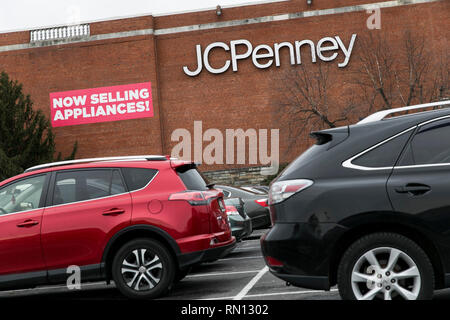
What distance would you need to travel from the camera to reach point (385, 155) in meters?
5.32

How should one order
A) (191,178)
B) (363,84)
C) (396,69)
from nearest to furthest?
(191,178) < (396,69) < (363,84)

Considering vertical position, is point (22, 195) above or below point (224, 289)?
above

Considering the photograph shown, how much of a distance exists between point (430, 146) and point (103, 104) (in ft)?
121

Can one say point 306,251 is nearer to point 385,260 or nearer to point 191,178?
point 385,260

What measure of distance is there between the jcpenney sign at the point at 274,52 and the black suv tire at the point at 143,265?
3329 centimetres

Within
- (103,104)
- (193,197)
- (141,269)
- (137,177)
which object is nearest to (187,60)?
(103,104)

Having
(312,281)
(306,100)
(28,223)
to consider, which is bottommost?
(312,281)

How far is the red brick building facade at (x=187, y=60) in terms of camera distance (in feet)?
130

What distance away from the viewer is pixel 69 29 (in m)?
41.3

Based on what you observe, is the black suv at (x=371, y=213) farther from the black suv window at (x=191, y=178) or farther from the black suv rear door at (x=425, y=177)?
the black suv window at (x=191, y=178)

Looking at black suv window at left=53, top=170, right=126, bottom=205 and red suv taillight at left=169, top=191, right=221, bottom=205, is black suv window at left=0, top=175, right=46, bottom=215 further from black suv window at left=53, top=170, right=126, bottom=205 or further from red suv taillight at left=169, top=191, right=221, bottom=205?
red suv taillight at left=169, top=191, right=221, bottom=205

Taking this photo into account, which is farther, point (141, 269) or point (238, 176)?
point (238, 176)

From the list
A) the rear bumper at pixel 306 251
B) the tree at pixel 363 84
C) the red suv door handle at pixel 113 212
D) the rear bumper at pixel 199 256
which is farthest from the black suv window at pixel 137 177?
the tree at pixel 363 84
